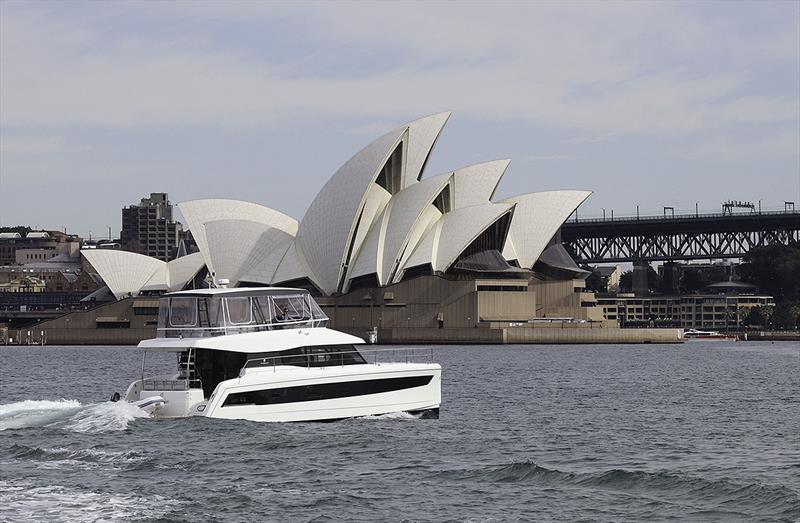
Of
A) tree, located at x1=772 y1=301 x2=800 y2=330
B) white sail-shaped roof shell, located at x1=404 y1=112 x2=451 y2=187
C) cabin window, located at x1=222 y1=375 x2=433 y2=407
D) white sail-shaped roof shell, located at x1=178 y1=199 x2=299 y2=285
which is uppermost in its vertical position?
white sail-shaped roof shell, located at x1=404 y1=112 x2=451 y2=187

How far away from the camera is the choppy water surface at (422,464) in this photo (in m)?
19.4

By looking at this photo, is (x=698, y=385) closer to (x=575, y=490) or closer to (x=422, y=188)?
(x=575, y=490)

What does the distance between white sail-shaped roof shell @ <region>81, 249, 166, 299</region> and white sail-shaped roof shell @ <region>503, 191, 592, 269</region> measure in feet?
102

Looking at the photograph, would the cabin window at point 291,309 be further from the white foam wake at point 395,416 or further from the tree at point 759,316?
the tree at point 759,316

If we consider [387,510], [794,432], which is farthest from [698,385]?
[387,510]

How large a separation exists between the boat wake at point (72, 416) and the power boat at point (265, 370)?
46 cm

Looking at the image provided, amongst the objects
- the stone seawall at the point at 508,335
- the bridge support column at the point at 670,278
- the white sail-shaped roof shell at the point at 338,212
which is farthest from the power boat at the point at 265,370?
the bridge support column at the point at 670,278

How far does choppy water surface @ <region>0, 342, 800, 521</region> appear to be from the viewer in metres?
19.4

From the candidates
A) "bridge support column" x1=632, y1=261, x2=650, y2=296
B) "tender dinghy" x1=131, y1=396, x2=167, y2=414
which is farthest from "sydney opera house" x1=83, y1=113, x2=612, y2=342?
"tender dinghy" x1=131, y1=396, x2=167, y2=414

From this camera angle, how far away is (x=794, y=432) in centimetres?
2914

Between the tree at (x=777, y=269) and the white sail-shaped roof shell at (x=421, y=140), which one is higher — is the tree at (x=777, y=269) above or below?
below

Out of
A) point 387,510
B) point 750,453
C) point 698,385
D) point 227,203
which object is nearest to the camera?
point 387,510

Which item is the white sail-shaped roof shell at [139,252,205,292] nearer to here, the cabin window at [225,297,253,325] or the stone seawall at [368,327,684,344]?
the stone seawall at [368,327,684,344]

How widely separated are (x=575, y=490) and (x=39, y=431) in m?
12.1
